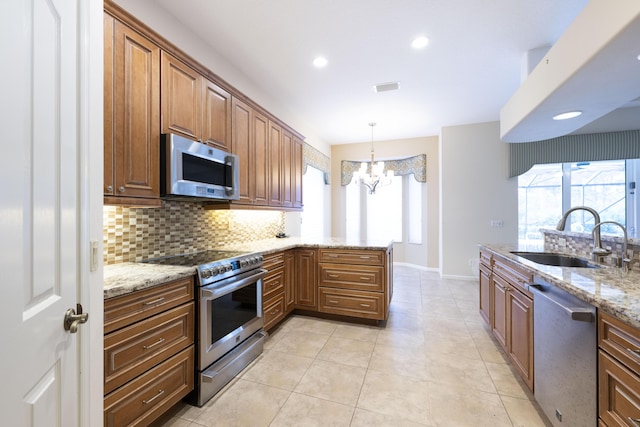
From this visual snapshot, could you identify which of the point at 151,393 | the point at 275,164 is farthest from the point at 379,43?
the point at 151,393

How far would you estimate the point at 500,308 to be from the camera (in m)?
2.36

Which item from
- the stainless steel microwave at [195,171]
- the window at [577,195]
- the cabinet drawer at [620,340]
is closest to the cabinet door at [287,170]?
the stainless steel microwave at [195,171]

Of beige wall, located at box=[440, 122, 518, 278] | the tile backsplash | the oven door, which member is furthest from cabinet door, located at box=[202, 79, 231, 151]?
beige wall, located at box=[440, 122, 518, 278]

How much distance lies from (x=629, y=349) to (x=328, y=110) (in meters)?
4.11

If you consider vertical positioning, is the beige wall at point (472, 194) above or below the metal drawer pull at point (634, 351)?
above

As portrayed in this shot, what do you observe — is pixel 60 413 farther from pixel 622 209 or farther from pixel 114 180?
pixel 622 209

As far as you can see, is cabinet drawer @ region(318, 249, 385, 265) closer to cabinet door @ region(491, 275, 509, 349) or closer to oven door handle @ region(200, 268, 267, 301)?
oven door handle @ region(200, 268, 267, 301)

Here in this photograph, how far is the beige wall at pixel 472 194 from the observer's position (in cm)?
479

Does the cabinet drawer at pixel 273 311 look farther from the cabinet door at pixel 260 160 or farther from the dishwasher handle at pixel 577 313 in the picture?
the dishwasher handle at pixel 577 313

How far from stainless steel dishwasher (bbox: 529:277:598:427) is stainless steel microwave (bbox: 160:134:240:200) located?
238cm

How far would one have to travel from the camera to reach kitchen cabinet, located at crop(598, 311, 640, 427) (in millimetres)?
990

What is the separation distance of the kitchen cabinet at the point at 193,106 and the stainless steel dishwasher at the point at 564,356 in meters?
2.65

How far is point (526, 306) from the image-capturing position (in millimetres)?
1850

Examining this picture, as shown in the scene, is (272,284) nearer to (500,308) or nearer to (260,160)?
(260,160)
